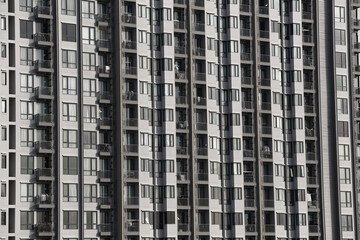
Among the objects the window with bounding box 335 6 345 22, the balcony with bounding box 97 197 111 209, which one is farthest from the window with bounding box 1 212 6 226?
the window with bounding box 335 6 345 22

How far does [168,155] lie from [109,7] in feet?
52.1

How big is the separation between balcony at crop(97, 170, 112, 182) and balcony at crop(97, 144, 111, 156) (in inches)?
68.6

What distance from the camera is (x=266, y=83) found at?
12950cm

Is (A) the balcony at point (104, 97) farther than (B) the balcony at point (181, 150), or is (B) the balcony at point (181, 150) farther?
(B) the balcony at point (181, 150)

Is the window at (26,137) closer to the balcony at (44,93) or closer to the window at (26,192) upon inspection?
the balcony at (44,93)

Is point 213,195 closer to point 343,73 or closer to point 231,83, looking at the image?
point 231,83

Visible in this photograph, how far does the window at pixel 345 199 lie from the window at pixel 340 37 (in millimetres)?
16467

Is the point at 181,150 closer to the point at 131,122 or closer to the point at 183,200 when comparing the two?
the point at 183,200

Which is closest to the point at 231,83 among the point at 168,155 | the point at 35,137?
the point at 168,155

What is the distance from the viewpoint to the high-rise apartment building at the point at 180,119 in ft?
379

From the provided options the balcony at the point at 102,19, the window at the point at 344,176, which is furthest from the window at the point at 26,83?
the window at the point at 344,176

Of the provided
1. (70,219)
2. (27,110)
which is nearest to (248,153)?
(70,219)

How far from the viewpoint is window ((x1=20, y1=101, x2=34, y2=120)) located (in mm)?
115125

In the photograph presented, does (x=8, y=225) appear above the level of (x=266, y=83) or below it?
below
